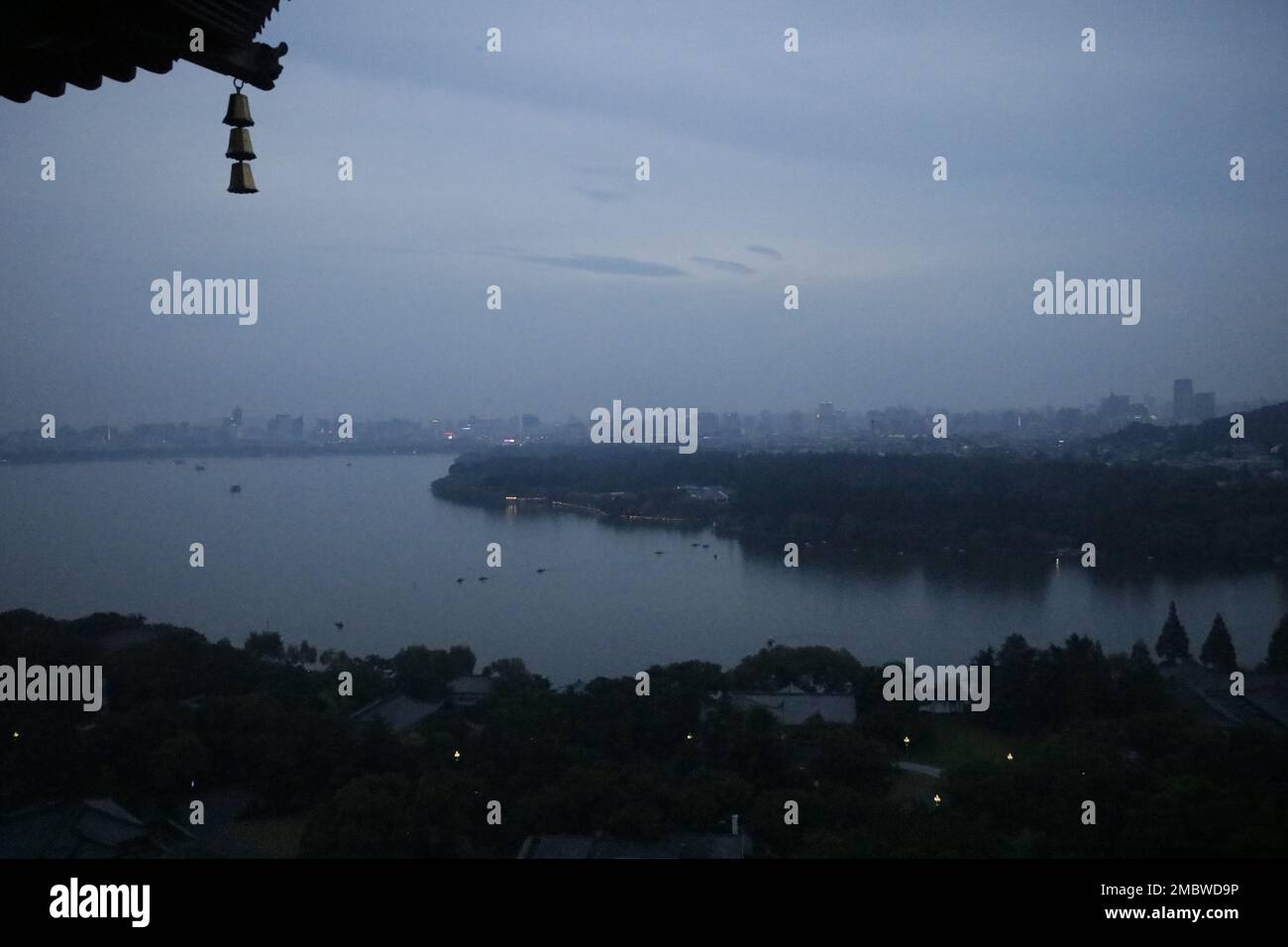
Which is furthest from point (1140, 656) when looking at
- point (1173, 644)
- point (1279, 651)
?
point (1279, 651)

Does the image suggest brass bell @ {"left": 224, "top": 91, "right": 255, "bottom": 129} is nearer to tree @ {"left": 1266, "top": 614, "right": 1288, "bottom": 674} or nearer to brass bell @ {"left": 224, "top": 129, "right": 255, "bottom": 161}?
brass bell @ {"left": 224, "top": 129, "right": 255, "bottom": 161}

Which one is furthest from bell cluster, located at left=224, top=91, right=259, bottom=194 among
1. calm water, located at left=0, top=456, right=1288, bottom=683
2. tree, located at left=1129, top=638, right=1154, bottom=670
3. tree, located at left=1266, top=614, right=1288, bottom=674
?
tree, located at left=1266, top=614, right=1288, bottom=674

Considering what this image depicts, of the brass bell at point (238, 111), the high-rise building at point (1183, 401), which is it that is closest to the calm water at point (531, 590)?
the high-rise building at point (1183, 401)

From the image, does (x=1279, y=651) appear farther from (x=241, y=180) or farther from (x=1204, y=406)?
(x=241, y=180)

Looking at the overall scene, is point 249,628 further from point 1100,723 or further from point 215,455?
point 1100,723

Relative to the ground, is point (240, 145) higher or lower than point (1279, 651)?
higher
